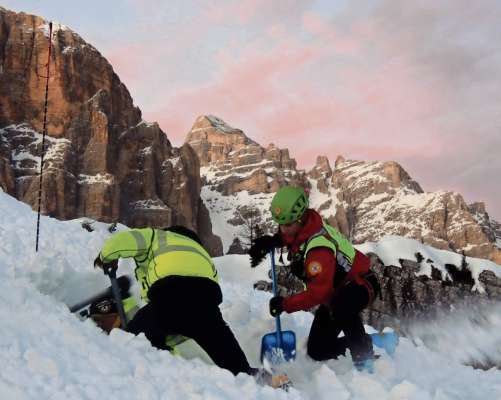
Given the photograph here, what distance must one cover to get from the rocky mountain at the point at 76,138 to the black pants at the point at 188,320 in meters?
77.3

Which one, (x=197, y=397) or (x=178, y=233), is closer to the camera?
(x=197, y=397)

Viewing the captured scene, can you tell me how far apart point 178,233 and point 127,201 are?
289 feet

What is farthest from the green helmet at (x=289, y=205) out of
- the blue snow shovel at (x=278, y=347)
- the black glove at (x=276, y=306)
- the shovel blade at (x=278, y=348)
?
the shovel blade at (x=278, y=348)

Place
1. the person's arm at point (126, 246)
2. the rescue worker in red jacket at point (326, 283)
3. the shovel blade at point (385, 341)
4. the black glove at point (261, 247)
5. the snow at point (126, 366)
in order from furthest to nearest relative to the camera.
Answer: the black glove at point (261, 247)
the shovel blade at point (385, 341)
the rescue worker in red jacket at point (326, 283)
the person's arm at point (126, 246)
the snow at point (126, 366)

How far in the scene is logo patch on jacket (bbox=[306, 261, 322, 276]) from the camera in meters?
4.93

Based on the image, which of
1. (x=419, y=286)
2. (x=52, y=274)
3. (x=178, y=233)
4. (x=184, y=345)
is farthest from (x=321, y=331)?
(x=419, y=286)

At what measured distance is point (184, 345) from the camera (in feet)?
16.3

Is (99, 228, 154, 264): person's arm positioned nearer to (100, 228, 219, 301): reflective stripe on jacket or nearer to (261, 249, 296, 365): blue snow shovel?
(100, 228, 219, 301): reflective stripe on jacket

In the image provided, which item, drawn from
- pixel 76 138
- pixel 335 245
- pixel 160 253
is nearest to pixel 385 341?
pixel 335 245

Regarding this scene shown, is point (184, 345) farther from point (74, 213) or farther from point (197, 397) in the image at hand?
point (74, 213)

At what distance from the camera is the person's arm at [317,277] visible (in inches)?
194

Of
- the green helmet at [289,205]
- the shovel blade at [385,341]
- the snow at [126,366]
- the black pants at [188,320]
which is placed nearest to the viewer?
the snow at [126,366]

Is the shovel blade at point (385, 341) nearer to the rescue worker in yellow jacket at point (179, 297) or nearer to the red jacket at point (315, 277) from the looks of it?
the red jacket at point (315, 277)

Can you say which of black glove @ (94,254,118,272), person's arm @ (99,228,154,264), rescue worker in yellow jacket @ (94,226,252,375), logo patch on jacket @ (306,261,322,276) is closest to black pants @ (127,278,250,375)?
rescue worker in yellow jacket @ (94,226,252,375)
